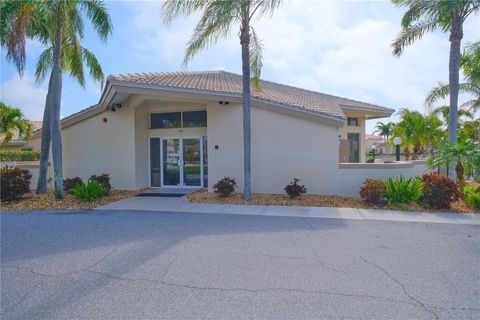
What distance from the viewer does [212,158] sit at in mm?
12820

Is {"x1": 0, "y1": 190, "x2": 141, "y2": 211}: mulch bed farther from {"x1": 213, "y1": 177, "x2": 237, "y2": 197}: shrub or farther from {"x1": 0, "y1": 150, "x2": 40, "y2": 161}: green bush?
{"x1": 0, "y1": 150, "x2": 40, "y2": 161}: green bush

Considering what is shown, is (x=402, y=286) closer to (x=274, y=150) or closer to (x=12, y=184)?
(x=274, y=150)

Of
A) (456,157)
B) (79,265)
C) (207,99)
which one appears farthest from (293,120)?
(79,265)

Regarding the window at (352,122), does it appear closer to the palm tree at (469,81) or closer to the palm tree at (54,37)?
the palm tree at (469,81)

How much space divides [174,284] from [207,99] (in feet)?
29.1

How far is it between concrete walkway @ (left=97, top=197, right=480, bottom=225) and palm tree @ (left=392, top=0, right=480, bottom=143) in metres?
4.37

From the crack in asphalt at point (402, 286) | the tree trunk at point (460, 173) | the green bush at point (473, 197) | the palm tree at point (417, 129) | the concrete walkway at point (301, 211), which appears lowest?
the crack in asphalt at point (402, 286)

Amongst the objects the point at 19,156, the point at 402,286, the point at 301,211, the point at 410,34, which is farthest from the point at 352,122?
the point at 19,156

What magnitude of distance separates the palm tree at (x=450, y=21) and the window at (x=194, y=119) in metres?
8.97

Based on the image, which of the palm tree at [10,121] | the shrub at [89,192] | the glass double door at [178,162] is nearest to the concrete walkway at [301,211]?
the shrub at [89,192]

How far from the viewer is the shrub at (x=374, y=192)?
9.62 metres

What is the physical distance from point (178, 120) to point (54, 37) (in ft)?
18.7

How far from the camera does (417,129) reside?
20156mm

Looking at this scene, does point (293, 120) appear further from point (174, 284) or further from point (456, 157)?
point (174, 284)
